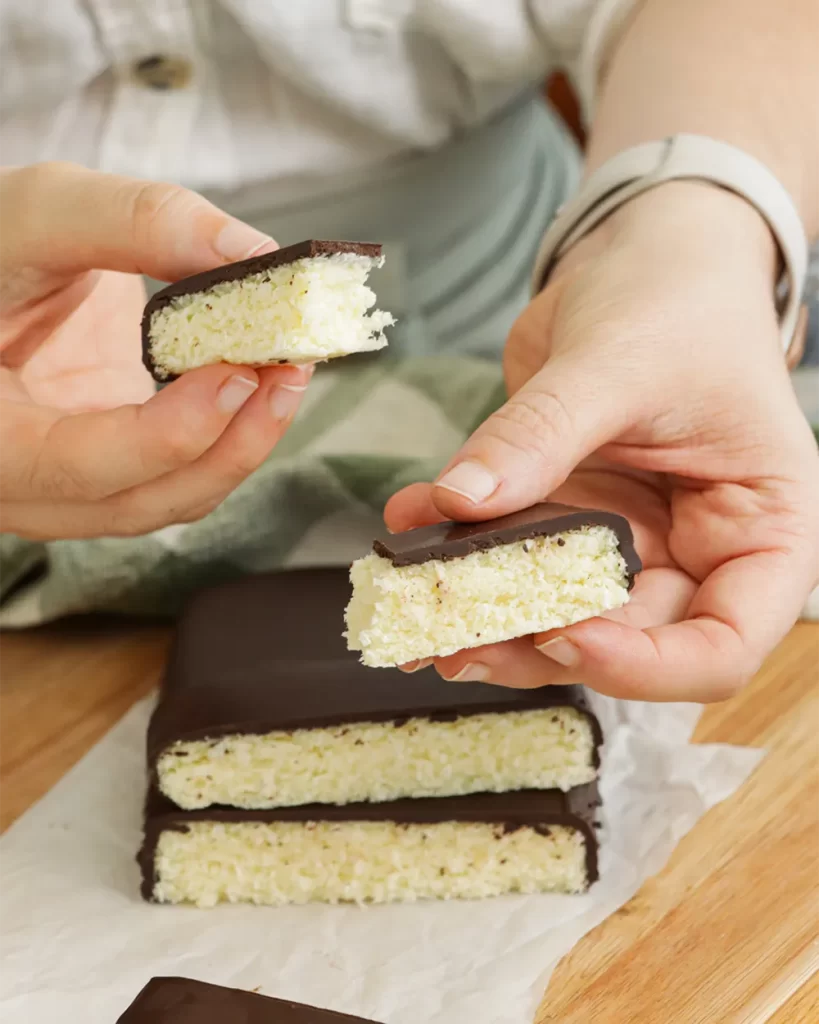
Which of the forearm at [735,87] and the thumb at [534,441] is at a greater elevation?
the forearm at [735,87]

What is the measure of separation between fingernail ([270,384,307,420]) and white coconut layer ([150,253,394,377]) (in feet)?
0.18

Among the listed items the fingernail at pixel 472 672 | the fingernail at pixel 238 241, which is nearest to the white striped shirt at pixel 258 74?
the fingernail at pixel 238 241

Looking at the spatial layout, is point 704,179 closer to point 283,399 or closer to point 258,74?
point 283,399

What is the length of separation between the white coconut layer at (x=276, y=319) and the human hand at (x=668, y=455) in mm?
148

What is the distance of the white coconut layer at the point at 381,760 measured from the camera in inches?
38.9

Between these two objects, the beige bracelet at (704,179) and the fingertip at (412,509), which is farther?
the beige bracelet at (704,179)

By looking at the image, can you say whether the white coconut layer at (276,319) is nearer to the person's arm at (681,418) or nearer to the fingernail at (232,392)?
the fingernail at (232,392)

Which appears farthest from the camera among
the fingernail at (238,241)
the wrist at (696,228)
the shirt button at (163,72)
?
the shirt button at (163,72)

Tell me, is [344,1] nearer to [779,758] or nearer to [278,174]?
[278,174]

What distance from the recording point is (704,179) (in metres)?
1.12

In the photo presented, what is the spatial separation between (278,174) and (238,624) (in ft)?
2.39

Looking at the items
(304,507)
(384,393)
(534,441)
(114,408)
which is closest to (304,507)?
(304,507)

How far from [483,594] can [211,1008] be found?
36 centimetres

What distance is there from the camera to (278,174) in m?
1.52
